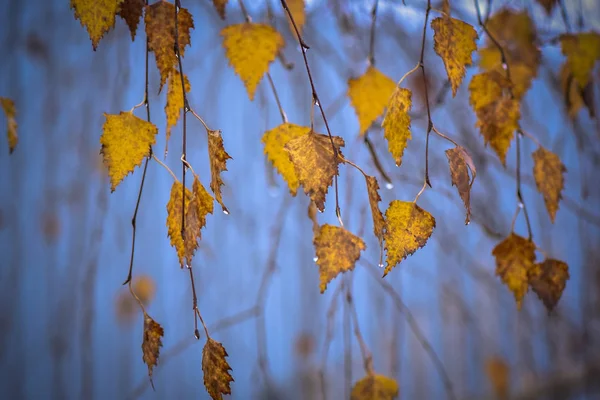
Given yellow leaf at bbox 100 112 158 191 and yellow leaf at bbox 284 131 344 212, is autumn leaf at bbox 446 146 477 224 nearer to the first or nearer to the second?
yellow leaf at bbox 284 131 344 212

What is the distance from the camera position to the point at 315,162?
54cm

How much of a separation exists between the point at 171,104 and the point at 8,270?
156 centimetres

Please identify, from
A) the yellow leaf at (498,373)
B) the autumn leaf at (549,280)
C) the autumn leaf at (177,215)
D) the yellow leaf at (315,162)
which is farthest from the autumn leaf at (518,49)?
the yellow leaf at (498,373)

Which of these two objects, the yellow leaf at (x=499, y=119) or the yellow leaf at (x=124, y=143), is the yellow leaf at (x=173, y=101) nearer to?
the yellow leaf at (x=124, y=143)

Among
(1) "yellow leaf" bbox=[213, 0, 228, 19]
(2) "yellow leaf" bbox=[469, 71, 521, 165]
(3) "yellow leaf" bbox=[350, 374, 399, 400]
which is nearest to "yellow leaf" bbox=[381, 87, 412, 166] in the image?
(2) "yellow leaf" bbox=[469, 71, 521, 165]

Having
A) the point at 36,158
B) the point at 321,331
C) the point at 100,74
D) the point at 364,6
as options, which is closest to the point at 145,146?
the point at 364,6

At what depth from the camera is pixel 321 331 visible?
212 centimetres

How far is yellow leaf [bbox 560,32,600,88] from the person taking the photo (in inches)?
35.7

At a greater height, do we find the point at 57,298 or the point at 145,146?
the point at 57,298

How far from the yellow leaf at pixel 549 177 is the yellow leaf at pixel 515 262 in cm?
6

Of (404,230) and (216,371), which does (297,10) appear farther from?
(216,371)

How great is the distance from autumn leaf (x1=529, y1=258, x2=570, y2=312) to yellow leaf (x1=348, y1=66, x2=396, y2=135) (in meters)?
0.32

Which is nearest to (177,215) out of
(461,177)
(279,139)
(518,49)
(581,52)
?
(279,139)

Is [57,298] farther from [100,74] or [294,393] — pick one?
[294,393]
